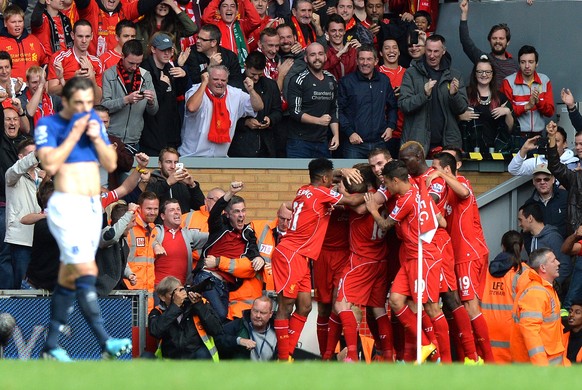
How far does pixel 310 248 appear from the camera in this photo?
1443cm

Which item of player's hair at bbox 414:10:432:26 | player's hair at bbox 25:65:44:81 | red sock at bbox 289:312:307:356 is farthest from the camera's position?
player's hair at bbox 414:10:432:26

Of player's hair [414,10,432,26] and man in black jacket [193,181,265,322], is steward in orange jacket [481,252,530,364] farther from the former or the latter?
player's hair [414,10,432,26]

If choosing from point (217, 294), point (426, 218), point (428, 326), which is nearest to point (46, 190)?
point (217, 294)

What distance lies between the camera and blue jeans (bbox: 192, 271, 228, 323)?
1479 cm

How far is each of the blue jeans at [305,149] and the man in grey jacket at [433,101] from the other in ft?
3.53

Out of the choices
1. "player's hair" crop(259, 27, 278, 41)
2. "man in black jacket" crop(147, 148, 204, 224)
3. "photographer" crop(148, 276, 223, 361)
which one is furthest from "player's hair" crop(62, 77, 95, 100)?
"player's hair" crop(259, 27, 278, 41)

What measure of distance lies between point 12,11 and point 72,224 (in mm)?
7605

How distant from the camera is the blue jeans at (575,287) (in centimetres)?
1581

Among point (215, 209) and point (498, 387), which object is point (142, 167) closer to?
point (215, 209)

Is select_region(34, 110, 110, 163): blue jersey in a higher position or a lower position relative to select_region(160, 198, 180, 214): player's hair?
higher

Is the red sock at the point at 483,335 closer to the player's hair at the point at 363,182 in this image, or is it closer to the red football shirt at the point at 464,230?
the red football shirt at the point at 464,230

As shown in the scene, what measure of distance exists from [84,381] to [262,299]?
4.97m

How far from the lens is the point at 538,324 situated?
47.2 ft

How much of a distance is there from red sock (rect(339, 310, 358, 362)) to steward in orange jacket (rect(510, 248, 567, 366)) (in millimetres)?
1778
